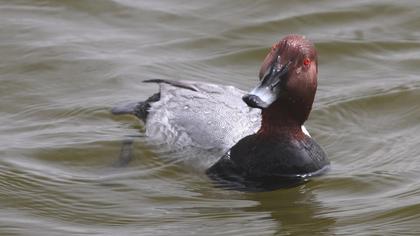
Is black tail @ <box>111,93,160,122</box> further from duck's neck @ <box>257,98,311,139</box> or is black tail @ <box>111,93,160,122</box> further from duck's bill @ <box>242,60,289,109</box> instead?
duck's bill @ <box>242,60,289,109</box>

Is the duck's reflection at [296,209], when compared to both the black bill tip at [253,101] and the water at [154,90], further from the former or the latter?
the black bill tip at [253,101]

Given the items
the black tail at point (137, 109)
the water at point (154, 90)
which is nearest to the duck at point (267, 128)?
the water at point (154, 90)

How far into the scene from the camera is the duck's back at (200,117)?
7.62m

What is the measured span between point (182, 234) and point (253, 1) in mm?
5300

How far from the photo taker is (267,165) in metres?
7.31

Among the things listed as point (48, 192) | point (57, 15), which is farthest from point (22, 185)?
point (57, 15)

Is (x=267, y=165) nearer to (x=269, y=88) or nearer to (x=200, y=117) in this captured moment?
(x=269, y=88)

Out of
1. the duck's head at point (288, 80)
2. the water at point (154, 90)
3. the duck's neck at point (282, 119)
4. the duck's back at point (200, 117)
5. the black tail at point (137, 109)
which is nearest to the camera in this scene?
the water at point (154, 90)

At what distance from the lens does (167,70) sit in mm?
9680

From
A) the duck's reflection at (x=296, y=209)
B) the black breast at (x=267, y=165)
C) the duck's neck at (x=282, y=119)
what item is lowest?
the duck's reflection at (x=296, y=209)

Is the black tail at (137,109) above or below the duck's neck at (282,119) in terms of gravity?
below

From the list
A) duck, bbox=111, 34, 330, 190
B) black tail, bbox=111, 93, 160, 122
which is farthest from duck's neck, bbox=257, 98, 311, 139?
black tail, bbox=111, 93, 160, 122

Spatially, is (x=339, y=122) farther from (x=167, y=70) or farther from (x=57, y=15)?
(x=57, y=15)

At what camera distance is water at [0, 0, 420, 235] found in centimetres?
685
